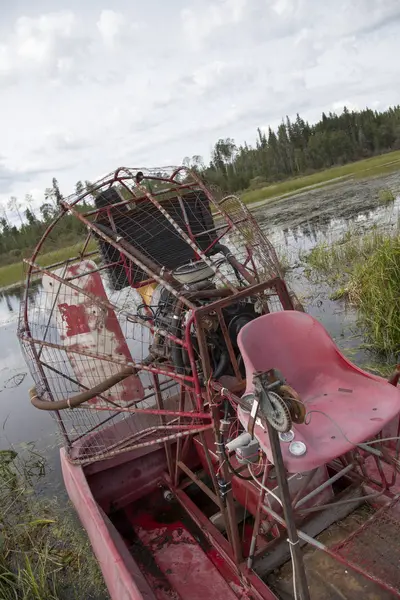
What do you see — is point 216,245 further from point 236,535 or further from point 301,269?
point 301,269

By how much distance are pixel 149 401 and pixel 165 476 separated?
1.83m

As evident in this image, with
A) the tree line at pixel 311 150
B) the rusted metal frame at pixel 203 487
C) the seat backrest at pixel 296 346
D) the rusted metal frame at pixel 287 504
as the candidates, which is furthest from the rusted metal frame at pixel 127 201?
the tree line at pixel 311 150

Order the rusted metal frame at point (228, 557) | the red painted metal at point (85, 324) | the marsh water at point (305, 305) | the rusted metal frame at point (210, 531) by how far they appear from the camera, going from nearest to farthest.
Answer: the rusted metal frame at point (228, 557), the rusted metal frame at point (210, 531), the red painted metal at point (85, 324), the marsh water at point (305, 305)

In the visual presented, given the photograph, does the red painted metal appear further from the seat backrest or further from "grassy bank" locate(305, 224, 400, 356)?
"grassy bank" locate(305, 224, 400, 356)

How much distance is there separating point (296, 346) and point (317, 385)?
0.25 metres

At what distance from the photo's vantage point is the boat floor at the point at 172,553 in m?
2.64

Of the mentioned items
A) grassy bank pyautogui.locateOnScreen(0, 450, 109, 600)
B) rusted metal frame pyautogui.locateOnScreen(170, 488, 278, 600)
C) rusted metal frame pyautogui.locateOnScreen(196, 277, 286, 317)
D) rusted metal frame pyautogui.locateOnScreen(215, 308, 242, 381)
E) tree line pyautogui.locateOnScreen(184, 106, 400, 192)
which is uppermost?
tree line pyautogui.locateOnScreen(184, 106, 400, 192)

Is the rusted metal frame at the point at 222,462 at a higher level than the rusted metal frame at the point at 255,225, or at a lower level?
lower

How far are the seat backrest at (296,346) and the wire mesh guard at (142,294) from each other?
0.95 ft

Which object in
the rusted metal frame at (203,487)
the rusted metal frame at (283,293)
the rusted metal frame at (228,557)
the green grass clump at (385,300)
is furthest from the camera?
the green grass clump at (385,300)

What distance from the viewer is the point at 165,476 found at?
12.0ft

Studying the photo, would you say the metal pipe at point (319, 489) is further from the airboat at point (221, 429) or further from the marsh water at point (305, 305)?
the marsh water at point (305, 305)

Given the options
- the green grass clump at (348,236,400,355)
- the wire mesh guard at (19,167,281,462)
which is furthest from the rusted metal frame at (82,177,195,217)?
the green grass clump at (348,236,400,355)

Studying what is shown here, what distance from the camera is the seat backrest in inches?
93.2
